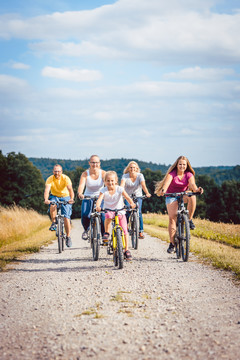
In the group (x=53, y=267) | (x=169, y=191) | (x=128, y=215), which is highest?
(x=169, y=191)

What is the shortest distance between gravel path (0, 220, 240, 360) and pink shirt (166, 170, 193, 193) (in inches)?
73.3

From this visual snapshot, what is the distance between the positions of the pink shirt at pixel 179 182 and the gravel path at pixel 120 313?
1.86 m

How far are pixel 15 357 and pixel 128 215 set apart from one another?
7723 millimetres

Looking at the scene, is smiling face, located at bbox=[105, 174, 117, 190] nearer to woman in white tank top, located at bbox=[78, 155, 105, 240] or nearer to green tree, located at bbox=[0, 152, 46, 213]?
woman in white tank top, located at bbox=[78, 155, 105, 240]

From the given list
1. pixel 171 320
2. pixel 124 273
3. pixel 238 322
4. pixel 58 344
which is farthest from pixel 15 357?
pixel 124 273

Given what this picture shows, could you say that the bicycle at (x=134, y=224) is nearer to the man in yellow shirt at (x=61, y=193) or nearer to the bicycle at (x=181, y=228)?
the man in yellow shirt at (x=61, y=193)

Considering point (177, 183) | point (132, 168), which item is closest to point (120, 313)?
point (177, 183)

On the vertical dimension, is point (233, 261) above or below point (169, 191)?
below


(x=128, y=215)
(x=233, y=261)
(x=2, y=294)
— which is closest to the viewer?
(x=2, y=294)

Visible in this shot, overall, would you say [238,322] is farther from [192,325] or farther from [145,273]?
[145,273]

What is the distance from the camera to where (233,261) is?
6973 mm

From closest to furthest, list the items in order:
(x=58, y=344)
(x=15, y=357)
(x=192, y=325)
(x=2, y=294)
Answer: (x=15, y=357)
(x=58, y=344)
(x=192, y=325)
(x=2, y=294)

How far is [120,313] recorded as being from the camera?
13.8ft

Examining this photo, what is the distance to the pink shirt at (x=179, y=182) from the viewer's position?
8193mm
